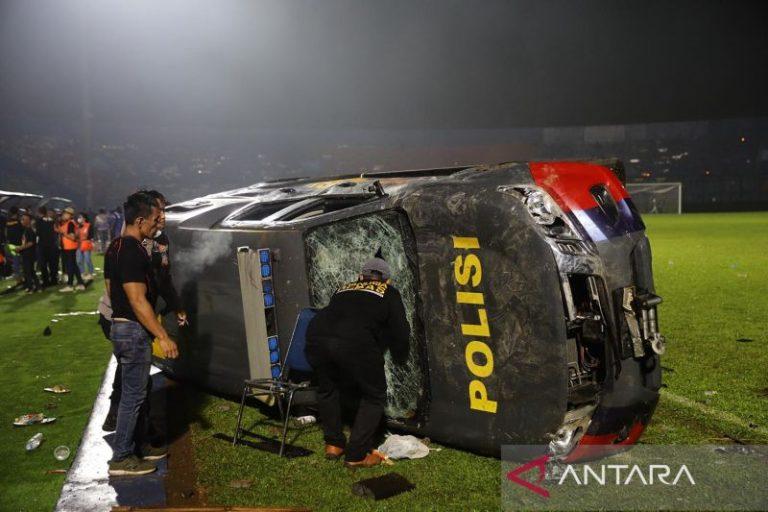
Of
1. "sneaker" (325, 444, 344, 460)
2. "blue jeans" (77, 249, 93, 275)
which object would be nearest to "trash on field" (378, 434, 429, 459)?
"sneaker" (325, 444, 344, 460)

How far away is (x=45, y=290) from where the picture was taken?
45.4ft

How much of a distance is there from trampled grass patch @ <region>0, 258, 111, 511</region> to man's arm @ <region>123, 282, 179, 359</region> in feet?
3.54

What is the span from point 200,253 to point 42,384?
2.47 meters

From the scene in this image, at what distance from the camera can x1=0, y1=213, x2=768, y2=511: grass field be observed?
3752 millimetres

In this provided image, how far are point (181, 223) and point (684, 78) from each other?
26724mm

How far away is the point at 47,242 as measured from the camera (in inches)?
542

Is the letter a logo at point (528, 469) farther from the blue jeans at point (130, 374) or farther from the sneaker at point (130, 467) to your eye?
the blue jeans at point (130, 374)

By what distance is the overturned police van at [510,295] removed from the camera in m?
3.56

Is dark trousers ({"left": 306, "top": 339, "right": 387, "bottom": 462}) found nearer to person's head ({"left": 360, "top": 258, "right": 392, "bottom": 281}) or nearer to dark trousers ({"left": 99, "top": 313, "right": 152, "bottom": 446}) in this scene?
person's head ({"left": 360, "top": 258, "right": 392, "bottom": 281})

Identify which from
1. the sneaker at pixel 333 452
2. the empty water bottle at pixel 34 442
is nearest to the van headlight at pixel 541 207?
the sneaker at pixel 333 452

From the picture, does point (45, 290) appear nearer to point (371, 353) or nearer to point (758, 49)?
point (371, 353)

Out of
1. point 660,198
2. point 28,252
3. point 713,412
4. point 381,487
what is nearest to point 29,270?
point 28,252

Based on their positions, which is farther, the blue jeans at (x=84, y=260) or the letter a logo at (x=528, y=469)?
the blue jeans at (x=84, y=260)

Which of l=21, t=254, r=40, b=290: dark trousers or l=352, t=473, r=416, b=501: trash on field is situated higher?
l=21, t=254, r=40, b=290: dark trousers
